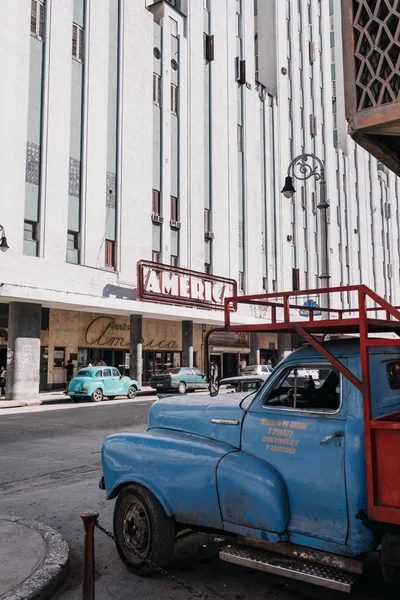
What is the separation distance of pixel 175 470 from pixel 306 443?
3.97 feet

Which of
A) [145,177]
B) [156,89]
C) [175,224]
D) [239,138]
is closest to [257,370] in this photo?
[175,224]

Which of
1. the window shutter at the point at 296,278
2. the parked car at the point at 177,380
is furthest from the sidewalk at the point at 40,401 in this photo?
the window shutter at the point at 296,278

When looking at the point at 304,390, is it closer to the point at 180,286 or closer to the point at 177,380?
the point at 177,380

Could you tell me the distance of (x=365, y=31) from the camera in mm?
6383

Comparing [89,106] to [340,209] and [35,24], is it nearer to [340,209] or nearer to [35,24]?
[35,24]

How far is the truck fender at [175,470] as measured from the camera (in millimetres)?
4664

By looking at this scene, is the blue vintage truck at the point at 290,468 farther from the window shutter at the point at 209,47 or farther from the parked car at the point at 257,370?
the window shutter at the point at 209,47

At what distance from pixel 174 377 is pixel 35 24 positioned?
17963mm

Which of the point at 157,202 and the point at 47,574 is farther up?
the point at 157,202

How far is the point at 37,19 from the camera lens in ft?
83.3

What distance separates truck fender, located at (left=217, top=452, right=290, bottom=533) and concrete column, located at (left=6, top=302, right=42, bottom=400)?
67.4 feet

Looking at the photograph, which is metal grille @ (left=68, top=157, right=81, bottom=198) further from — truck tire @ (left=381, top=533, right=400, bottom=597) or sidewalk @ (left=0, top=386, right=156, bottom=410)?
truck tire @ (left=381, top=533, right=400, bottom=597)

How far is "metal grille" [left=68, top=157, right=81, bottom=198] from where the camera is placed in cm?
2644

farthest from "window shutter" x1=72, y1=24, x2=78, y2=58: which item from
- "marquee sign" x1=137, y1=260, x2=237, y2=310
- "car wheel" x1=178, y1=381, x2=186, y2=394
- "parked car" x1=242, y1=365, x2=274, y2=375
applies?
"parked car" x1=242, y1=365, x2=274, y2=375
